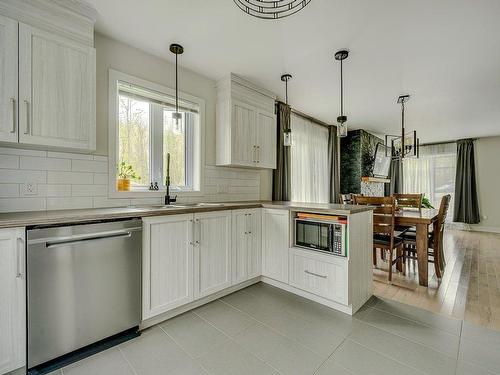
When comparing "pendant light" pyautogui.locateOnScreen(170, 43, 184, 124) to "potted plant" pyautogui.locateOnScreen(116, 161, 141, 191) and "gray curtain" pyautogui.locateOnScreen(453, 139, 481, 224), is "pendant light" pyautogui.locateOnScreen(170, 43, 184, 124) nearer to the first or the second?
"potted plant" pyautogui.locateOnScreen(116, 161, 141, 191)

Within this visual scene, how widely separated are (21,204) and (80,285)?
0.83 meters

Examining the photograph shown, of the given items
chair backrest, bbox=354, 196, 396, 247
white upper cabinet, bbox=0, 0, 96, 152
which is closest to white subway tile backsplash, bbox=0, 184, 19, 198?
white upper cabinet, bbox=0, 0, 96, 152

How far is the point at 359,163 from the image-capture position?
5.70 meters

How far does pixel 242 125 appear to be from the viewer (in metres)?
3.07

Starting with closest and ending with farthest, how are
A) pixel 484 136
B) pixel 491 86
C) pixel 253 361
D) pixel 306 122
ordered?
pixel 253 361, pixel 491 86, pixel 306 122, pixel 484 136

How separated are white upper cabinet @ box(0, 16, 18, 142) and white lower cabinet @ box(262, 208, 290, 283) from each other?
88.3 inches

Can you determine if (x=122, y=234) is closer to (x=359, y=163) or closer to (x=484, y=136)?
(x=359, y=163)

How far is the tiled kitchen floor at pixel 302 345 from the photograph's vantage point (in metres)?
1.49

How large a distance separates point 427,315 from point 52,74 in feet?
12.0

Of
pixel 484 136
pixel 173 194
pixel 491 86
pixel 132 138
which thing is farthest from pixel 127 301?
pixel 484 136

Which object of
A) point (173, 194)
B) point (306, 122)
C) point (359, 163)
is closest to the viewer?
point (173, 194)

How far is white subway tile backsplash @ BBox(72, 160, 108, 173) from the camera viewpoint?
79.8 inches

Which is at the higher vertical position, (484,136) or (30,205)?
(484,136)

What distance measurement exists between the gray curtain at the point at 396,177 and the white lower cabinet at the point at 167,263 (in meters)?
7.51
